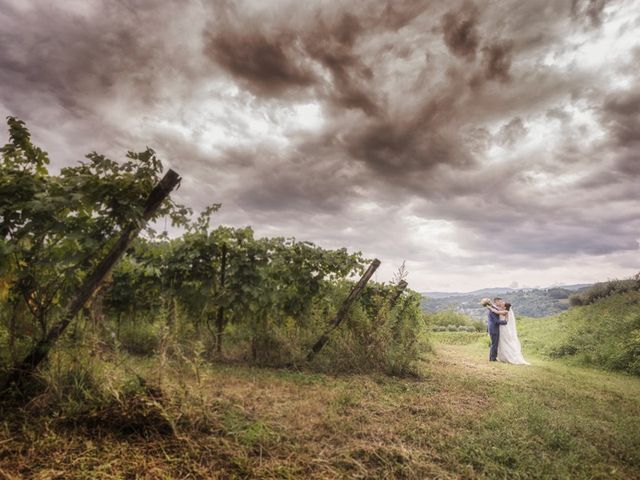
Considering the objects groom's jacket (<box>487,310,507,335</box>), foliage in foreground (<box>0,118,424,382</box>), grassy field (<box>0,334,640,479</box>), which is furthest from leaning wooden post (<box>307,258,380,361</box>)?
groom's jacket (<box>487,310,507,335</box>)

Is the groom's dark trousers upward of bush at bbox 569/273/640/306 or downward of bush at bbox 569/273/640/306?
downward

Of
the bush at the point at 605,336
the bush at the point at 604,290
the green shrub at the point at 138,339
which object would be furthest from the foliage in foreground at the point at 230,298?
the bush at the point at 604,290

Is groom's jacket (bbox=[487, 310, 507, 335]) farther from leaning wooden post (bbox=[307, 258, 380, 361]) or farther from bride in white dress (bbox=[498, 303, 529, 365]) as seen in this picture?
leaning wooden post (bbox=[307, 258, 380, 361])

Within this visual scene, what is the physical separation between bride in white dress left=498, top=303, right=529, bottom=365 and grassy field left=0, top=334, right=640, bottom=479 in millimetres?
7175

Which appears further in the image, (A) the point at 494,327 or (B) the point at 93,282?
(A) the point at 494,327

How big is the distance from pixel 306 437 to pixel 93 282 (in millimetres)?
2508

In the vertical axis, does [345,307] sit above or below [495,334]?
above

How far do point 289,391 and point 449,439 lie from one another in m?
2.10

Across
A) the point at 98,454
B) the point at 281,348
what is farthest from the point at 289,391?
the point at 98,454

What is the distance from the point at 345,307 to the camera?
6.94m

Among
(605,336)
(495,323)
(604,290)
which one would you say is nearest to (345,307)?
(495,323)

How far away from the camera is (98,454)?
2.48 meters

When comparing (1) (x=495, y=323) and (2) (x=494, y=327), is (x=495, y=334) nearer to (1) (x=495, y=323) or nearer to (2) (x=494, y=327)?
(2) (x=494, y=327)

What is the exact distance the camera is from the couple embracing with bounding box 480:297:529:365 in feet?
38.7
